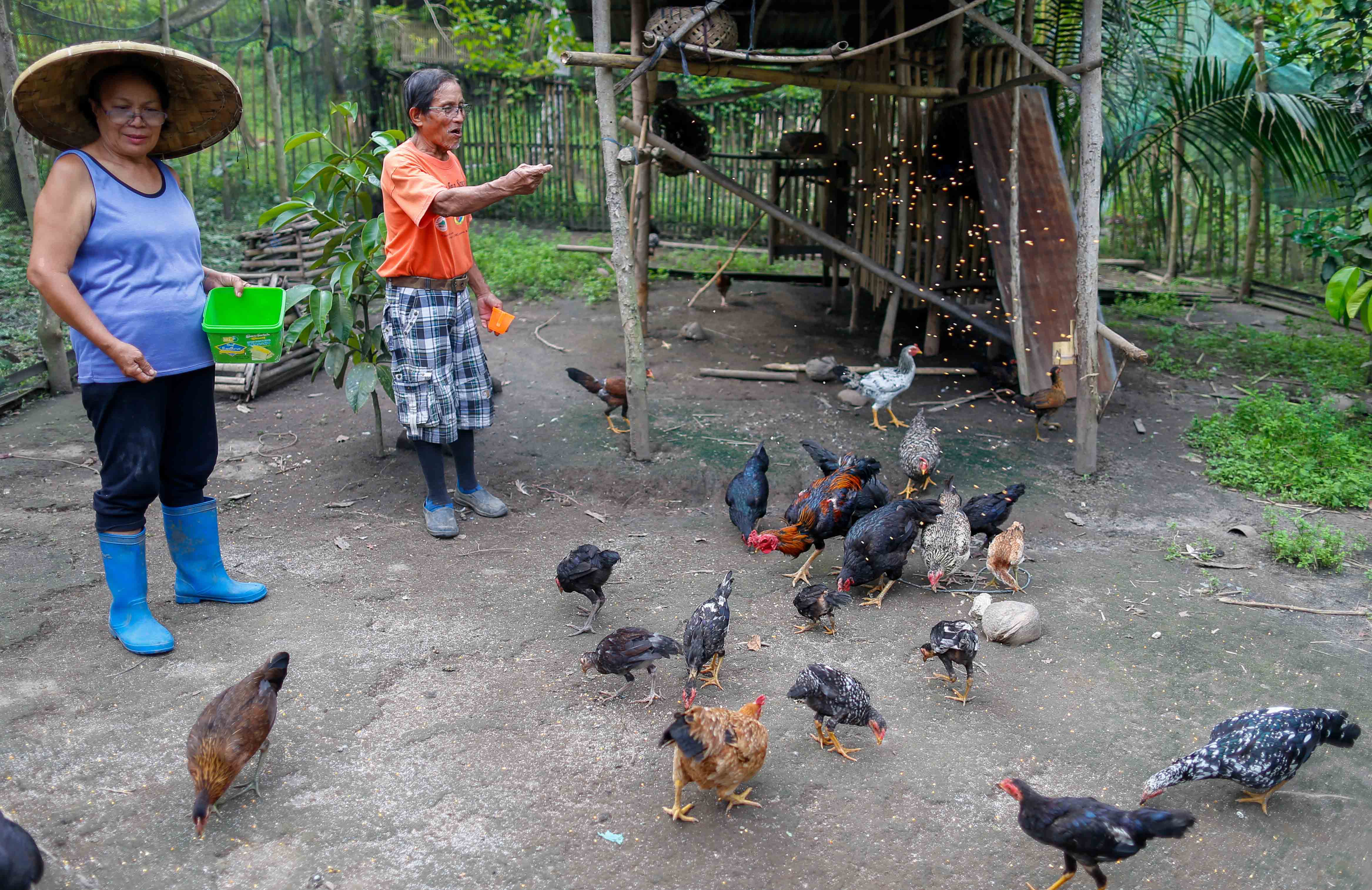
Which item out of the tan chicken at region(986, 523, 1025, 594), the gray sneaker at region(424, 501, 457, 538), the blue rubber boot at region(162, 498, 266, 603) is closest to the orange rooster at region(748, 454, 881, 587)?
the tan chicken at region(986, 523, 1025, 594)

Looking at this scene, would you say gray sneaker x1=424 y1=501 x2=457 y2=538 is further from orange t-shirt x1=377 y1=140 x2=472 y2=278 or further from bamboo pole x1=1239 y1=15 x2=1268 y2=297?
bamboo pole x1=1239 y1=15 x2=1268 y2=297

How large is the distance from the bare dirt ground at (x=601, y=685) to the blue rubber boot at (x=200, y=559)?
4.1 inches

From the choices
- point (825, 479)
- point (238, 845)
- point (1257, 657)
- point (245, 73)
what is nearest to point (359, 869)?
point (238, 845)

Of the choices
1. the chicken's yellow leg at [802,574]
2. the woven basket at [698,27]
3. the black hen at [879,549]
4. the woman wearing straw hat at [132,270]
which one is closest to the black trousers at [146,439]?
the woman wearing straw hat at [132,270]

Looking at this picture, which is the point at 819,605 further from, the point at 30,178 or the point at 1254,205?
the point at 1254,205

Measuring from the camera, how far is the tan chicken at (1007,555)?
201 inches

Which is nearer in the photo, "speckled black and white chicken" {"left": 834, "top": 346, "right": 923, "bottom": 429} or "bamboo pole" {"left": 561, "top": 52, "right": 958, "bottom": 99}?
"bamboo pole" {"left": 561, "top": 52, "right": 958, "bottom": 99}

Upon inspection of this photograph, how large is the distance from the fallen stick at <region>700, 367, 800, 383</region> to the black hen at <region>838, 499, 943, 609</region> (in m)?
3.51

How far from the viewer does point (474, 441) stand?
7059 millimetres

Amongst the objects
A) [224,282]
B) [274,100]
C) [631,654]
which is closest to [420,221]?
[224,282]

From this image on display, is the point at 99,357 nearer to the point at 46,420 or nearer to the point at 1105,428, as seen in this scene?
the point at 46,420

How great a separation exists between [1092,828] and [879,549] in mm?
2190

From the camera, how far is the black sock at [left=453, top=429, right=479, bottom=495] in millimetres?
5828

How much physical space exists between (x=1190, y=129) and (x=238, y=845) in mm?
10460
